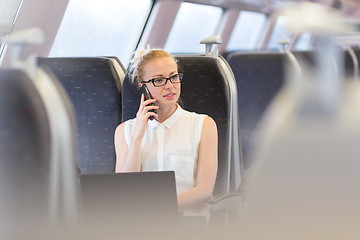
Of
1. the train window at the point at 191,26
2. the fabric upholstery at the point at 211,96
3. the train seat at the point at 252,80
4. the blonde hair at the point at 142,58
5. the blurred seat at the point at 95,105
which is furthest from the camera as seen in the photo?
the train window at the point at 191,26

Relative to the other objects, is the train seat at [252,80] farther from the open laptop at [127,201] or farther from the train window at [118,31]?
the train window at [118,31]

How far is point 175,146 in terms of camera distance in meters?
1.66

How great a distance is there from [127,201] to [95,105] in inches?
66.6

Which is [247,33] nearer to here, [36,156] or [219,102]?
[219,102]

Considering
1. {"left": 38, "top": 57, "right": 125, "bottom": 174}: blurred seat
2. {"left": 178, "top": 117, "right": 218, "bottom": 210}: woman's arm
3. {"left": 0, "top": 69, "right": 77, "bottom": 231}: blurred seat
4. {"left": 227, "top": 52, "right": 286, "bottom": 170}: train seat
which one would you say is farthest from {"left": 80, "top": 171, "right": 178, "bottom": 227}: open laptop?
{"left": 227, "top": 52, "right": 286, "bottom": 170}: train seat

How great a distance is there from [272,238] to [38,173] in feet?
0.40

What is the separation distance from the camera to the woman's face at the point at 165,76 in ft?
5.19

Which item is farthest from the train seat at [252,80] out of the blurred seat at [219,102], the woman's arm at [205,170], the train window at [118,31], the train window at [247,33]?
the train window at [247,33]

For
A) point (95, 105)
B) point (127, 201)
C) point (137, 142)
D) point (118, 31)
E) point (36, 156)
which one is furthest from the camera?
point (118, 31)

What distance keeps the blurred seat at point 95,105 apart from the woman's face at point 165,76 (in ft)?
1.62

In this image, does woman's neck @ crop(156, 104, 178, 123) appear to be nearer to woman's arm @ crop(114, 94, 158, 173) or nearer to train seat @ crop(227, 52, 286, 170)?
woman's arm @ crop(114, 94, 158, 173)

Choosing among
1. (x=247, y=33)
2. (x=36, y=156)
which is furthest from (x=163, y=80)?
(x=247, y=33)

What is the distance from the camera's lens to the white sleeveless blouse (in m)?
1.64

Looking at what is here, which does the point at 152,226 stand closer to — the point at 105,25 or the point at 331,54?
the point at 331,54
